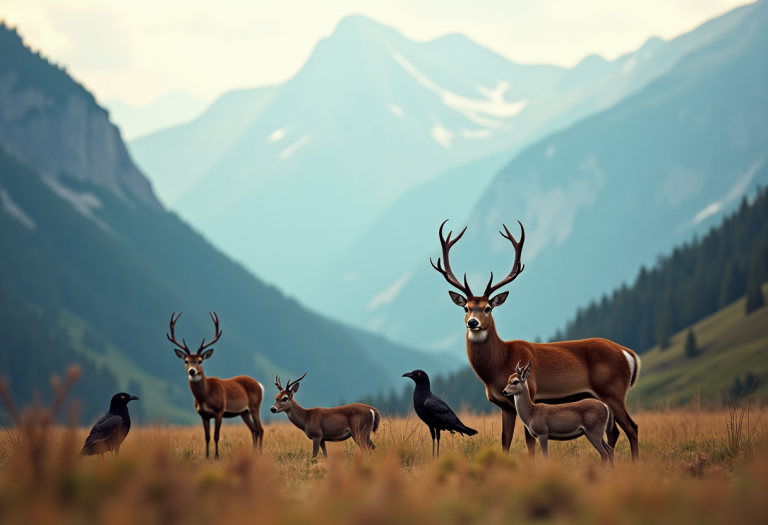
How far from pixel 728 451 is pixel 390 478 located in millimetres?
7644

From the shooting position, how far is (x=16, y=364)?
156000 mm

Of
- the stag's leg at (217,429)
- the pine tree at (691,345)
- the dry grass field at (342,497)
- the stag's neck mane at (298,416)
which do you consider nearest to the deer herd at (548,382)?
the stag's neck mane at (298,416)

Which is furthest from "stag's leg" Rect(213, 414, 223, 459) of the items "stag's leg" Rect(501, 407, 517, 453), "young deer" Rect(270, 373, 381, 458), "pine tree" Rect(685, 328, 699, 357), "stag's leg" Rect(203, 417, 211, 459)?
"pine tree" Rect(685, 328, 699, 357)

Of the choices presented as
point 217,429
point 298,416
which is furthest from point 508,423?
point 217,429

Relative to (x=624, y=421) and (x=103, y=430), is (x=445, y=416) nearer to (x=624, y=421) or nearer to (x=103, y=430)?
(x=624, y=421)

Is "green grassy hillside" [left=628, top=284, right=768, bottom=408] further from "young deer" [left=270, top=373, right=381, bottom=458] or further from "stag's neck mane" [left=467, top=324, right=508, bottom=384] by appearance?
"stag's neck mane" [left=467, top=324, right=508, bottom=384]

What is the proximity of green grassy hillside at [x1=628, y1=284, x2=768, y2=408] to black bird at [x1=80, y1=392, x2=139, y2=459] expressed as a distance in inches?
2774

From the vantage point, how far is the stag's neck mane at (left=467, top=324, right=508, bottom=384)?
1163 cm

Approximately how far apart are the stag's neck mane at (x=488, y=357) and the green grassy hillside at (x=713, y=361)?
6871 cm

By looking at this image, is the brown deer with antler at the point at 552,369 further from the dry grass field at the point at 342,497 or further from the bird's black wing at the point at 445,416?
the dry grass field at the point at 342,497

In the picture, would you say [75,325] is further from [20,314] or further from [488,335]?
[488,335]

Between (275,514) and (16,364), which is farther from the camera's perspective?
(16,364)

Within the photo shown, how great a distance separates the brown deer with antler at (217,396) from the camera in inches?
559

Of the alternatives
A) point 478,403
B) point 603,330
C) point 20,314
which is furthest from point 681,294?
point 20,314
